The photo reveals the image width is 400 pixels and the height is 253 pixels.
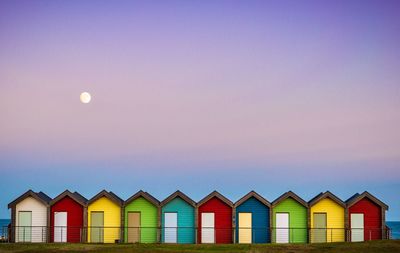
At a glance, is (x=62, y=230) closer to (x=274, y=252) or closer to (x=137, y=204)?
(x=137, y=204)

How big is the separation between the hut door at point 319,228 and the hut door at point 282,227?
6.40ft

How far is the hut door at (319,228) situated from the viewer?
5119 cm

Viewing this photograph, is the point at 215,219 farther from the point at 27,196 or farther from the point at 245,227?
the point at 27,196

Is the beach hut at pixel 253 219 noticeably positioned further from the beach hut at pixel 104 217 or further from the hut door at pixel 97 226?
the hut door at pixel 97 226

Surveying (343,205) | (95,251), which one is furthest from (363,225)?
(95,251)

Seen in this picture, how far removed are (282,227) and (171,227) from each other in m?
7.91

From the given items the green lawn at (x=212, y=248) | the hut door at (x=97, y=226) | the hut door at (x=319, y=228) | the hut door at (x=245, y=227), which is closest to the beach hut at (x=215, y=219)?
the hut door at (x=245, y=227)

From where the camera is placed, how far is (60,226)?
5031cm

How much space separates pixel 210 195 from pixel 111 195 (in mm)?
7022

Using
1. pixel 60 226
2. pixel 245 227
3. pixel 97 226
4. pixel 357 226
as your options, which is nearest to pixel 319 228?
pixel 357 226

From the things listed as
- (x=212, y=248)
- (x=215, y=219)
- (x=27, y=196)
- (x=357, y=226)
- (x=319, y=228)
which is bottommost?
(x=212, y=248)

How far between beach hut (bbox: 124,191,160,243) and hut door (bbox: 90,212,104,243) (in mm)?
1705

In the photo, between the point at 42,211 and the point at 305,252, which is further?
the point at 42,211

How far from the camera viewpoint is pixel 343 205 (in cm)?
5144
